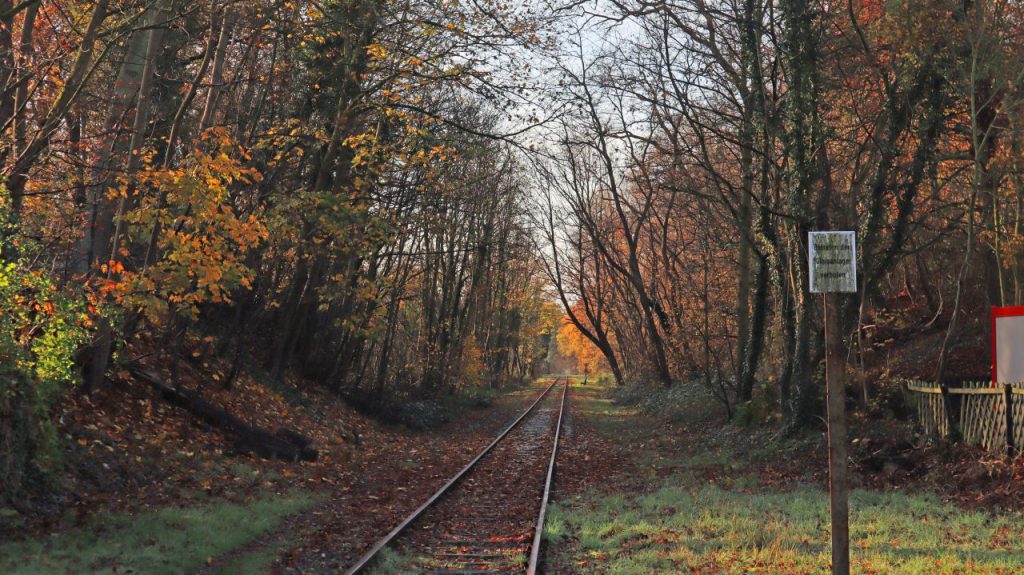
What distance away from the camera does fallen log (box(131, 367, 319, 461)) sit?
13336 mm

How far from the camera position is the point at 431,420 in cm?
2486

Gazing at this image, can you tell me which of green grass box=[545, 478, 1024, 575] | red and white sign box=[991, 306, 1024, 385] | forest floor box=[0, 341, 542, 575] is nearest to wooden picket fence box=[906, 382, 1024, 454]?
red and white sign box=[991, 306, 1024, 385]

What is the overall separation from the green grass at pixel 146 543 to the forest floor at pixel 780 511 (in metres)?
3.48

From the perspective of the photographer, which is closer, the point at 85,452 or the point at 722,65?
the point at 85,452

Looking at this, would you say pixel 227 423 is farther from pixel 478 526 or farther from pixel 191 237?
pixel 478 526

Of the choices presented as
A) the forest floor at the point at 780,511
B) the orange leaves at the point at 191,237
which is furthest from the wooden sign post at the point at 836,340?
the orange leaves at the point at 191,237

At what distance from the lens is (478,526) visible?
9.84 meters

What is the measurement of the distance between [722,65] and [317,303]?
12.3 meters

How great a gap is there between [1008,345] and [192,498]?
11.5 m

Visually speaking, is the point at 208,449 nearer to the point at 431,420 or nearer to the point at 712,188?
the point at 431,420

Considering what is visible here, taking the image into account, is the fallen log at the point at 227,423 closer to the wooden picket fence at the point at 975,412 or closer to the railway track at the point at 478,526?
the railway track at the point at 478,526

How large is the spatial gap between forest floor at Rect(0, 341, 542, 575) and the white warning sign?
519cm

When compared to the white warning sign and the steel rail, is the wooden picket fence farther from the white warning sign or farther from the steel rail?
the white warning sign

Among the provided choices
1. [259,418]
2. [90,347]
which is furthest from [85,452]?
[259,418]
